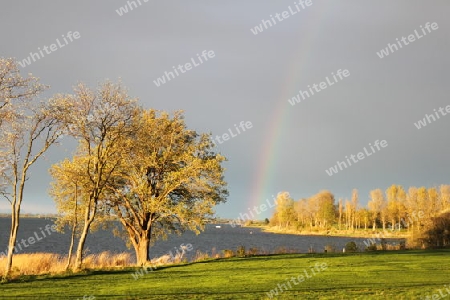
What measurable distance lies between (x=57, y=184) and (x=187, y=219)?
38.3 ft

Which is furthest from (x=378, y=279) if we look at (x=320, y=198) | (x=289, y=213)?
(x=289, y=213)

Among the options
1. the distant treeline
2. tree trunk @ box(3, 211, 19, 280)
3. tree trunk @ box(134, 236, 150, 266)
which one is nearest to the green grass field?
tree trunk @ box(3, 211, 19, 280)

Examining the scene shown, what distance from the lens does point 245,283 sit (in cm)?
2091

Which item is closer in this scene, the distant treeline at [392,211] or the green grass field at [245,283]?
the green grass field at [245,283]

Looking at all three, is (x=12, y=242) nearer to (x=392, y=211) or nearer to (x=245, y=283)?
(x=245, y=283)

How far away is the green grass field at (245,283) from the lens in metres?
17.4

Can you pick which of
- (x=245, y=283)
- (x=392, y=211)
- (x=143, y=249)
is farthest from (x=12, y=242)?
(x=392, y=211)

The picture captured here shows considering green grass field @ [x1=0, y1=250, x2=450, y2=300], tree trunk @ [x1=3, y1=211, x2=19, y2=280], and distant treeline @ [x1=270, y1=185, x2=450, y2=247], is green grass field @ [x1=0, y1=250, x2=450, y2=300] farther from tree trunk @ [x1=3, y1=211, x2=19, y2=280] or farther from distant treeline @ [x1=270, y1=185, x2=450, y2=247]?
distant treeline @ [x1=270, y1=185, x2=450, y2=247]

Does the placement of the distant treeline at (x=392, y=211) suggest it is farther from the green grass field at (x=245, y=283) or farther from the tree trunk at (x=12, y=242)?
the tree trunk at (x=12, y=242)

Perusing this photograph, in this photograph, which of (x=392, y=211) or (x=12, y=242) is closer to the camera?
(x=12, y=242)

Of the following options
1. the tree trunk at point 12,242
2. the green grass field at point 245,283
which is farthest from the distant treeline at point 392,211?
the tree trunk at point 12,242

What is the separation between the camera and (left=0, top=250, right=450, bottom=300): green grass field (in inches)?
685

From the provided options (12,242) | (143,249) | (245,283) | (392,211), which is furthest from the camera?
(392,211)

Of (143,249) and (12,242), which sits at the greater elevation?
(12,242)
